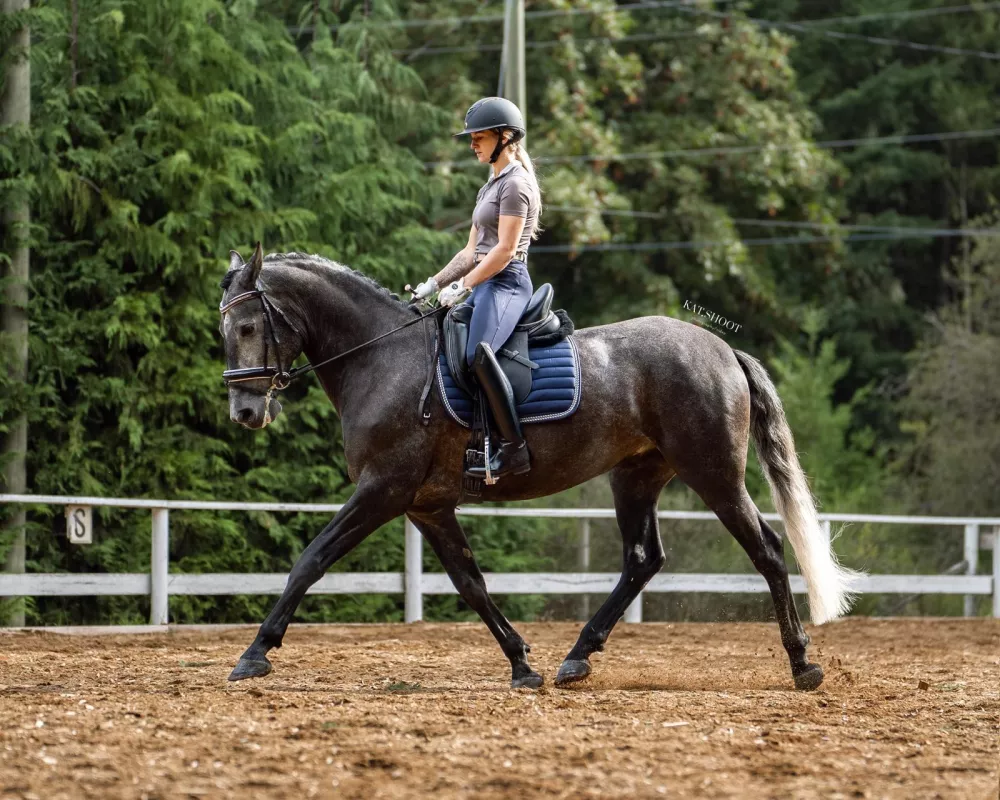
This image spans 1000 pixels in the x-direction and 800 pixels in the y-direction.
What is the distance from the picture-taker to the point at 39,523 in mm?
12656

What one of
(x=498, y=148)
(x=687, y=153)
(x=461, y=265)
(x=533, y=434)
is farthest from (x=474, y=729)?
(x=687, y=153)

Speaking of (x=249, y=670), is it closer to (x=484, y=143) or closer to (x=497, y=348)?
(x=497, y=348)

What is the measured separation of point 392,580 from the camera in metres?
13.0

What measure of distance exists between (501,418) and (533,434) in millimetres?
255

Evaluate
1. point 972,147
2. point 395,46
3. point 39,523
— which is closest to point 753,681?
point 39,523

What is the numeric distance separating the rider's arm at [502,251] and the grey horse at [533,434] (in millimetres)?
519

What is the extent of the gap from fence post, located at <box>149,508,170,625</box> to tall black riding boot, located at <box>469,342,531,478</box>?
4947mm

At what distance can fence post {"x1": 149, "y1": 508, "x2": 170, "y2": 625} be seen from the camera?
11.4 m

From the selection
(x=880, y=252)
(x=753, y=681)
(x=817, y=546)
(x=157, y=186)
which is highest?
(x=880, y=252)

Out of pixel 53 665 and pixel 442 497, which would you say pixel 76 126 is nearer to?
pixel 53 665

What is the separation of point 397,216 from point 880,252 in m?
16.9

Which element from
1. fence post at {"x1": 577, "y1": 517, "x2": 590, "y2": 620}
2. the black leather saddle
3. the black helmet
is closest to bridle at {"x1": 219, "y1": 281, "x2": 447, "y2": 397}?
the black leather saddle

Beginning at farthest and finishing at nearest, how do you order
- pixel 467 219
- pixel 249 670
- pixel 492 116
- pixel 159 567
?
pixel 467 219 < pixel 159 567 < pixel 492 116 < pixel 249 670

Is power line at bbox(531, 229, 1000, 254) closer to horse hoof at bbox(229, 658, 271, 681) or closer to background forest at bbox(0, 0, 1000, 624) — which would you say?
background forest at bbox(0, 0, 1000, 624)
